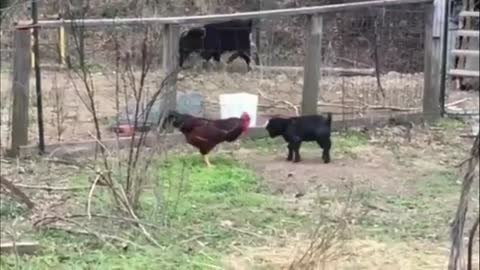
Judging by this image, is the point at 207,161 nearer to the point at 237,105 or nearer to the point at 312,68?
the point at 237,105

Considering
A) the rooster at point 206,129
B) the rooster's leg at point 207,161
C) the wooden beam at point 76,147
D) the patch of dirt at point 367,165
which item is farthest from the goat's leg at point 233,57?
the rooster's leg at point 207,161

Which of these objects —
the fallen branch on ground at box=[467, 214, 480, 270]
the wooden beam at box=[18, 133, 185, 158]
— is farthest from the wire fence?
the fallen branch on ground at box=[467, 214, 480, 270]

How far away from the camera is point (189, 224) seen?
548 centimetres

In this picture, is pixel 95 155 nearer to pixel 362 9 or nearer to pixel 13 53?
pixel 13 53

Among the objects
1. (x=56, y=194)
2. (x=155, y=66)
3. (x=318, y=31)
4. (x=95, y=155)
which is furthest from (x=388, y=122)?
(x=56, y=194)

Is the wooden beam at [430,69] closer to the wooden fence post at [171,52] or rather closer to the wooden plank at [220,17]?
the wooden plank at [220,17]

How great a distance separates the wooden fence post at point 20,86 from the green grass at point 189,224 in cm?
106

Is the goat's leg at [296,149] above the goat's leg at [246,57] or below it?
below

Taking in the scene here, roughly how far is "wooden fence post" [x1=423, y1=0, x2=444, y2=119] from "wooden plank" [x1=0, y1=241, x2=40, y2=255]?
5817 millimetres

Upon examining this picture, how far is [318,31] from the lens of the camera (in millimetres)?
9219

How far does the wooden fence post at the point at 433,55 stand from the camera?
9.87m

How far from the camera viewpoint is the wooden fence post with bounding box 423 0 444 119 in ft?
32.4

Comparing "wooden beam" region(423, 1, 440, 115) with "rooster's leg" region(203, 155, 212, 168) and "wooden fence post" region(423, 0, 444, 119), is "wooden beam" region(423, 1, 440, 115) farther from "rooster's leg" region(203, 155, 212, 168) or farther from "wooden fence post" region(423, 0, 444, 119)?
"rooster's leg" region(203, 155, 212, 168)

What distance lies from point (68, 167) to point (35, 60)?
98 cm
